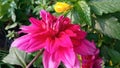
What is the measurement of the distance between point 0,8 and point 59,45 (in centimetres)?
90

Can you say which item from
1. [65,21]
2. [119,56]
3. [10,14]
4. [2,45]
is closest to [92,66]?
[65,21]

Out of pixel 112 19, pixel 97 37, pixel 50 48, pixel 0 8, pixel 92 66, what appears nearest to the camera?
pixel 50 48

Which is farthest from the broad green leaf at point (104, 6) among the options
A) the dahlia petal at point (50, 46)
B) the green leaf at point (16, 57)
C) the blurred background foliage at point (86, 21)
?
the dahlia petal at point (50, 46)

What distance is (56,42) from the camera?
83 centimetres

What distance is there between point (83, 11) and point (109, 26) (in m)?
0.12

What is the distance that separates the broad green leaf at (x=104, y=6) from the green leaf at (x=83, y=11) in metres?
0.04

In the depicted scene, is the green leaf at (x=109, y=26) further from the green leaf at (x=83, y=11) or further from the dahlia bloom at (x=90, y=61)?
the dahlia bloom at (x=90, y=61)

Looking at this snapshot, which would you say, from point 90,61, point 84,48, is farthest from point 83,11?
point 84,48

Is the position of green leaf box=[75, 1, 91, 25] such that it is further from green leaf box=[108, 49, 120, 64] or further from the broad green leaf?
green leaf box=[108, 49, 120, 64]

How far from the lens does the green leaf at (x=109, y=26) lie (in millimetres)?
1251

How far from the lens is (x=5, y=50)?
1.78 metres

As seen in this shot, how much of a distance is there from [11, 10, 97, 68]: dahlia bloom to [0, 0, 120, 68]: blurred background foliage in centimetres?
34

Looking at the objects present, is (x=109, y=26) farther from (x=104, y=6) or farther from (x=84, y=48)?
(x=84, y=48)

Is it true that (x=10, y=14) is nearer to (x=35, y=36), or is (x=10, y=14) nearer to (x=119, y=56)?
(x=119, y=56)
